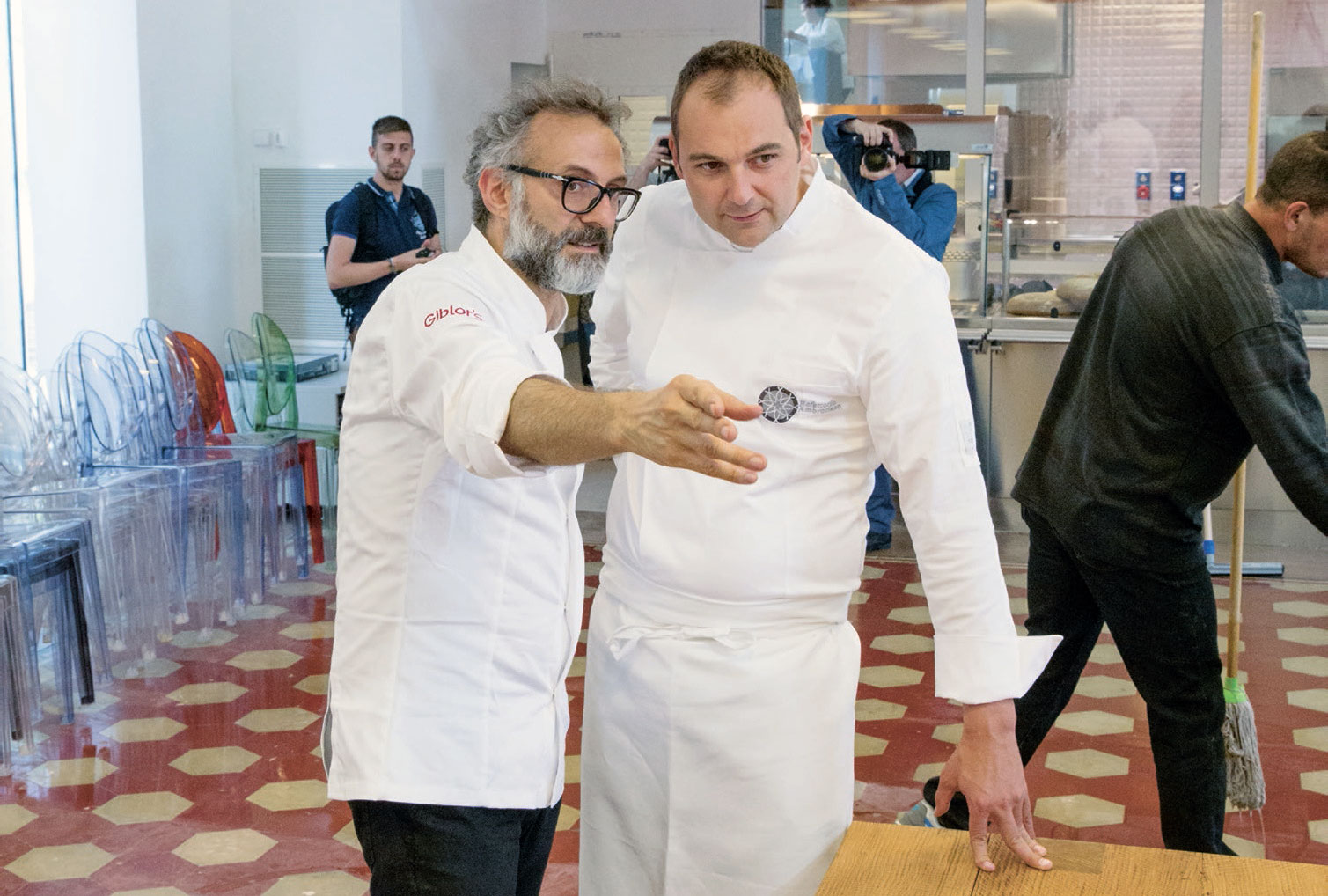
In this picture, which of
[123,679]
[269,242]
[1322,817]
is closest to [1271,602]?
[1322,817]

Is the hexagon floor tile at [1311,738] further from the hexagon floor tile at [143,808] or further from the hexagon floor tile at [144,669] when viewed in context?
the hexagon floor tile at [144,669]

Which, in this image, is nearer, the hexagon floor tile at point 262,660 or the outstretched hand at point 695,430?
the outstretched hand at point 695,430

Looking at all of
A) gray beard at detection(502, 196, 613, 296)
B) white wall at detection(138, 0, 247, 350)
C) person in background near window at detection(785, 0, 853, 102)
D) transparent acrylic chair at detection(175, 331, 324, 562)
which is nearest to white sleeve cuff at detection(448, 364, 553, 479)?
gray beard at detection(502, 196, 613, 296)

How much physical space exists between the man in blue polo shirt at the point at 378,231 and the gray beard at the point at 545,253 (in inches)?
174

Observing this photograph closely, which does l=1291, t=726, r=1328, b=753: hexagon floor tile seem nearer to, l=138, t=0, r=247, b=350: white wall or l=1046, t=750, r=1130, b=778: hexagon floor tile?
l=1046, t=750, r=1130, b=778: hexagon floor tile

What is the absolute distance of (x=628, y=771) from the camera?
1876 mm

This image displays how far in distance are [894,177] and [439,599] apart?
3.99m

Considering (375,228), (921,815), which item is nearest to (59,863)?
(921,815)

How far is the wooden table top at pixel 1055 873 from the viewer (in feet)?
4.96

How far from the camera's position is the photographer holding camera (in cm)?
521

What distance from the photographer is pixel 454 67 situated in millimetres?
8281

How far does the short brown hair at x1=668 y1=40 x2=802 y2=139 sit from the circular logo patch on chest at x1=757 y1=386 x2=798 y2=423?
316 millimetres

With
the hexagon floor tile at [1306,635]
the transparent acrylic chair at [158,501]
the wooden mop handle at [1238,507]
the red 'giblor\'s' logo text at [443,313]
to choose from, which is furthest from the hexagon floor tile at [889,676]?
the red 'giblor\'s' logo text at [443,313]

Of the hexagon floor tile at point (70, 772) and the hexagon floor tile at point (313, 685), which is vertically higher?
the hexagon floor tile at point (313, 685)
